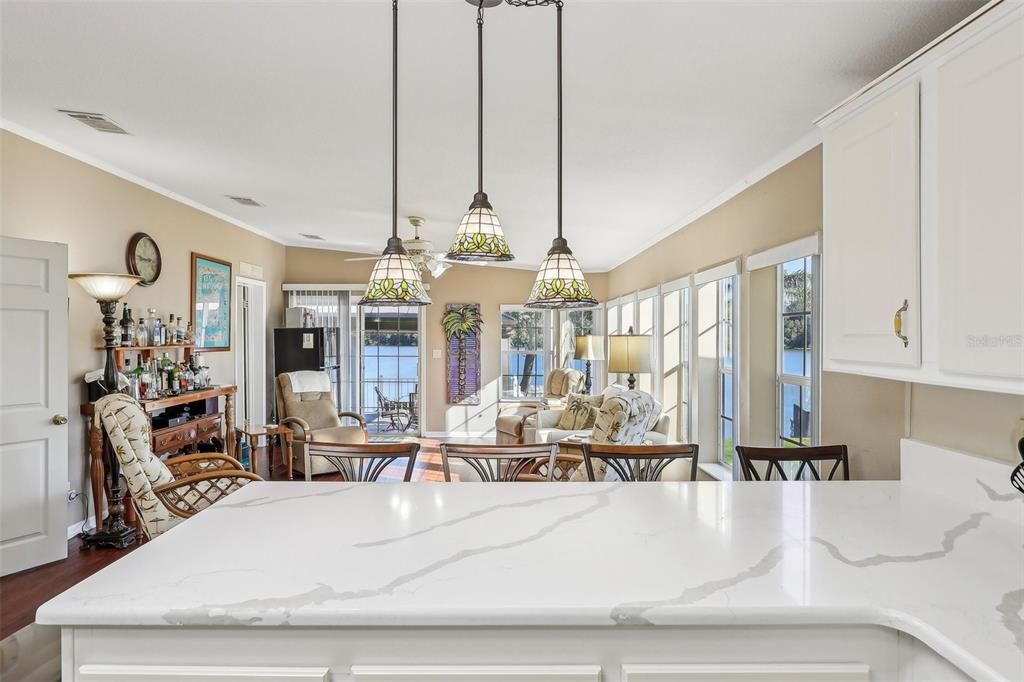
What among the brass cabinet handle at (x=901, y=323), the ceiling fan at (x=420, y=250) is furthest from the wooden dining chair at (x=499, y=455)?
the ceiling fan at (x=420, y=250)

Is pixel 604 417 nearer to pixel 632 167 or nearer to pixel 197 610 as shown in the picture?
pixel 632 167

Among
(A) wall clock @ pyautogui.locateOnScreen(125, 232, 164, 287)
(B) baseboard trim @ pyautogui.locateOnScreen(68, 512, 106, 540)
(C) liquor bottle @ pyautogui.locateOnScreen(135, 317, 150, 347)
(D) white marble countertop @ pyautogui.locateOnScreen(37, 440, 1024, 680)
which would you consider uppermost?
(A) wall clock @ pyautogui.locateOnScreen(125, 232, 164, 287)

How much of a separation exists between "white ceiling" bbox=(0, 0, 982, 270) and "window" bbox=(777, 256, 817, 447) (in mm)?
701

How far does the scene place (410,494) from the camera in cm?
174

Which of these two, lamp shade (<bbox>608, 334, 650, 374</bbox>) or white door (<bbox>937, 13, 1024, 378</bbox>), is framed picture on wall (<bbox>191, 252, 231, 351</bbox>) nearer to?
lamp shade (<bbox>608, 334, 650, 374</bbox>)

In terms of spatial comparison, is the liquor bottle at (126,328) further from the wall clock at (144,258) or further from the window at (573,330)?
the window at (573,330)

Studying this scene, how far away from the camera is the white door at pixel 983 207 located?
48.1 inches

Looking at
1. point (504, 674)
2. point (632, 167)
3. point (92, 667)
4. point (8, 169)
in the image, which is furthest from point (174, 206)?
point (504, 674)

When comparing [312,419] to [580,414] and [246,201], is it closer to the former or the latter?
[246,201]

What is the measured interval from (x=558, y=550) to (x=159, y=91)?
8.90ft

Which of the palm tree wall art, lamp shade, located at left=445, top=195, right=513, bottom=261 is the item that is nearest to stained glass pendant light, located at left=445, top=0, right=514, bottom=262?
lamp shade, located at left=445, top=195, right=513, bottom=261

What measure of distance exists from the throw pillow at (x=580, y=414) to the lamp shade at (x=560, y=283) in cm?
377

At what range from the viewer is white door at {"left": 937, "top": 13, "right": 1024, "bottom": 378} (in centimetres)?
122

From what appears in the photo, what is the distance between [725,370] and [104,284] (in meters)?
4.25
